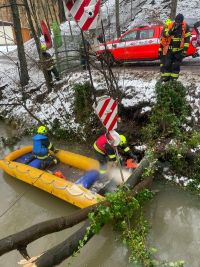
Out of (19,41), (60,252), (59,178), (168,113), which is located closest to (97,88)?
(168,113)

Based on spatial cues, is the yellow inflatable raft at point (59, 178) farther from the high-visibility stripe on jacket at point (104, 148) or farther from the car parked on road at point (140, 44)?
the car parked on road at point (140, 44)

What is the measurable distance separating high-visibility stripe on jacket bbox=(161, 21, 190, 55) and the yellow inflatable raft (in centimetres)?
411

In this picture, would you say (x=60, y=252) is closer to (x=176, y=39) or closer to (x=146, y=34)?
(x=176, y=39)

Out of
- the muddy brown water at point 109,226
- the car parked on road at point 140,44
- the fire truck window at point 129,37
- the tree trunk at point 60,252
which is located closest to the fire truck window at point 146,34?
the car parked on road at point 140,44

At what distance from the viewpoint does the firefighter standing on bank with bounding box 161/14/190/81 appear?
9.25 m

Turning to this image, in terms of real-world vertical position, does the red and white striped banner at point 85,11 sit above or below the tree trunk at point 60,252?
above

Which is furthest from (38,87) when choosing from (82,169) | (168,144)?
(168,144)

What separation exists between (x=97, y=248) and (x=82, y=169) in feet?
8.83

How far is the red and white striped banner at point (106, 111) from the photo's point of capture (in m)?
6.21

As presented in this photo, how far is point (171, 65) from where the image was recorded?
32.4 ft

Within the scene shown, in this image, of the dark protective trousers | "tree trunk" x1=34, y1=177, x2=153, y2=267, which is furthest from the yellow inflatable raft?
the dark protective trousers

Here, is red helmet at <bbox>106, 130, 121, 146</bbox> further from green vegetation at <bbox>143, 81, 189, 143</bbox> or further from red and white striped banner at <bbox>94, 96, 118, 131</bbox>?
green vegetation at <bbox>143, 81, 189, 143</bbox>

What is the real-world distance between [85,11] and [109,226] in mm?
4389

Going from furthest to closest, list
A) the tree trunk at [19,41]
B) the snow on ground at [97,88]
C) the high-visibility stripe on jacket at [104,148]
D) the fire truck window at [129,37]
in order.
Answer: the tree trunk at [19,41]
the fire truck window at [129,37]
the snow on ground at [97,88]
the high-visibility stripe on jacket at [104,148]
